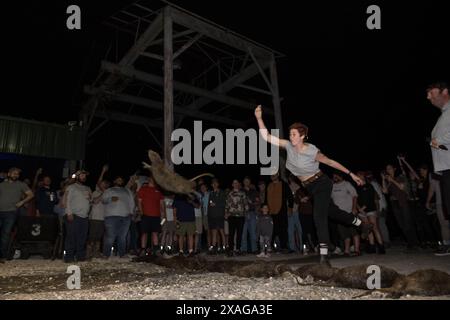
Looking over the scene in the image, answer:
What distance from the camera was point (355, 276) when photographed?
12.2ft

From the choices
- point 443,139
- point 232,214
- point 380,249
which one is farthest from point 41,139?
point 443,139

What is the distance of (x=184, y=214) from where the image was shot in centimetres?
895

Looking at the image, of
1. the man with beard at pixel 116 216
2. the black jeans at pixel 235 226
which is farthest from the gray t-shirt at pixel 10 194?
the black jeans at pixel 235 226

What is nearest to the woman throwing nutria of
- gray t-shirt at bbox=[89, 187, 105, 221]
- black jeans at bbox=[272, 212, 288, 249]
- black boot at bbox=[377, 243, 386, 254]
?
black boot at bbox=[377, 243, 386, 254]

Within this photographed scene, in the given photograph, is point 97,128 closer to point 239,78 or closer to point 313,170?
point 239,78

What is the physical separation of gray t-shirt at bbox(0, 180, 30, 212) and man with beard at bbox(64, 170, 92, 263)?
3.35 ft

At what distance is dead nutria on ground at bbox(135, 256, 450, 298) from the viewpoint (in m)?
3.21

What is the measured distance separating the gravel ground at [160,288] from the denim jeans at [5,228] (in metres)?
2.15

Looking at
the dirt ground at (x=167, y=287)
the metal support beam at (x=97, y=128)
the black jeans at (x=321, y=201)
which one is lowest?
the dirt ground at (x=167, y=287)

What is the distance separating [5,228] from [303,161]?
649cm

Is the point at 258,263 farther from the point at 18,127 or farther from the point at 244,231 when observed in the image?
the point at 18,127

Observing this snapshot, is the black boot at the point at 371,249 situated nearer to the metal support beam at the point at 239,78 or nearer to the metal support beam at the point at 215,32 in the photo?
the metal support beam at the point at 215,32

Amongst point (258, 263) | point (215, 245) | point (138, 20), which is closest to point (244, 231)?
point (215, 245)

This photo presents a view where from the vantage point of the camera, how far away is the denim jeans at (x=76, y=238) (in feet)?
24.8
